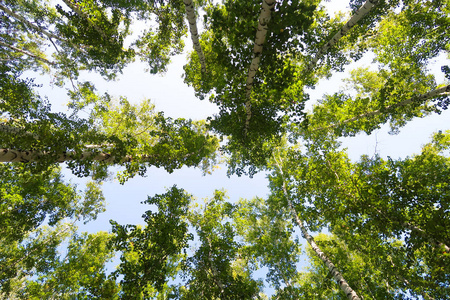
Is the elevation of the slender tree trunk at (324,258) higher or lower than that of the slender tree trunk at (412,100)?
lower

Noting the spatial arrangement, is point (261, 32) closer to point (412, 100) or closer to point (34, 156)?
point (34, 156)

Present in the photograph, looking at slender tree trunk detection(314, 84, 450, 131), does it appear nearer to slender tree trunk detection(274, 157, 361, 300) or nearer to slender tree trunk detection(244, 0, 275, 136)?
slender tree trunk detection(274, 157, 361, 300)

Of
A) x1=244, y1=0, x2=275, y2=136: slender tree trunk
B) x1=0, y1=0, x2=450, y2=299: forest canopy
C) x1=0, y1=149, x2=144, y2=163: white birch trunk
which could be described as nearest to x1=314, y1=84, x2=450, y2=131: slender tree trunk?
x1=0, y1=0, x2=450, y2=299: forest canopy

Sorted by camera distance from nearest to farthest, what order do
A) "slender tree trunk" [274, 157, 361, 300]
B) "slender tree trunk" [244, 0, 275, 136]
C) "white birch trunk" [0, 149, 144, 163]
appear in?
"slender tree trunk" [244, 0, 275, 136] < "white birch trunk" [0, 149, 144, 163] < "slender tree trunk" [274, 157, 361, 300]

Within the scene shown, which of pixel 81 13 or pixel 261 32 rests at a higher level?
pixel 81 13

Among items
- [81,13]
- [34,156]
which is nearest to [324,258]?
[34,156]

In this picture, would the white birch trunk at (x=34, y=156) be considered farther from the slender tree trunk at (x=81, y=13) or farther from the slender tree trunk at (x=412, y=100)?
the slender tree trunk at (x=412, y=100)

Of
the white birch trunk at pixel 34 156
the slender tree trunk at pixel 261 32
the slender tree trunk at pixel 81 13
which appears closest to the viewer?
the slender tree trunk at pixel 261 32

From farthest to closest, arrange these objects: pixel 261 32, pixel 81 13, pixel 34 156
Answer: pixel 81 13
pixel 34 156
pixel 261 32

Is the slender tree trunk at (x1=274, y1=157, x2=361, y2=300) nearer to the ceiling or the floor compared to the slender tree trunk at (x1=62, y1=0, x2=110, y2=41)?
nearer to the floor

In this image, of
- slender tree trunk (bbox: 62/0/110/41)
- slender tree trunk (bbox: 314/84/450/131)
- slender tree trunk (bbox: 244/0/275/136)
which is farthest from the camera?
slender tree trunk (bbox: 62/0/110/41)

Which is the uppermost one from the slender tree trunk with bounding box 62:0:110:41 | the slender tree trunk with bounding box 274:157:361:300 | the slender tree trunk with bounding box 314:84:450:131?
the slender tree trunk with bounding box 62:0:110:41

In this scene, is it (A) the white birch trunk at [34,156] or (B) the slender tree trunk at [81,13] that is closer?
(A) the white birch trunk at [34,156]

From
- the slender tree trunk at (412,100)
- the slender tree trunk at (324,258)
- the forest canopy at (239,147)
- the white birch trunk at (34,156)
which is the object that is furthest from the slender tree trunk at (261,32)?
the slender tree trunk at (412,100)
